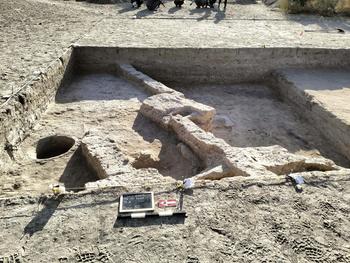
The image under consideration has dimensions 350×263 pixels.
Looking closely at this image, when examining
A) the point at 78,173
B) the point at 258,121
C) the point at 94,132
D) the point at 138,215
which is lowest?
the point at 78,173

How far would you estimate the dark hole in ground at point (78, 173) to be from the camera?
558 centimetres

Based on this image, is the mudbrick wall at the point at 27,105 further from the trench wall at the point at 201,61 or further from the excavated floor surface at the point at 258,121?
the excavated floor surface at the point at 258,121

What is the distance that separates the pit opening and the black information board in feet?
9.79

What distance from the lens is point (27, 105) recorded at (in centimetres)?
637

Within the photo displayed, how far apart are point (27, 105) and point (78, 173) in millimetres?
1696

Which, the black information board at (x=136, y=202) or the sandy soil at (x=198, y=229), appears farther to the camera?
the black information board at (x=136, y=202)

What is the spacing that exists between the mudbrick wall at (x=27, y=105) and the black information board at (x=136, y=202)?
9.05ft

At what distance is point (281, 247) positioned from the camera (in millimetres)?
3354

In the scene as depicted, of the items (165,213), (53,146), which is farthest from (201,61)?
(165,213)

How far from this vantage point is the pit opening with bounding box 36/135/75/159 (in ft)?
20.8

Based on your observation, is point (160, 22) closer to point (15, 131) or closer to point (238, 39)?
point (238, 39)

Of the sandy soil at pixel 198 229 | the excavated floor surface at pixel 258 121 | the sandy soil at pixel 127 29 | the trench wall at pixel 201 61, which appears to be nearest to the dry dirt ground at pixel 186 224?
the sandy soil at pixel 198 229

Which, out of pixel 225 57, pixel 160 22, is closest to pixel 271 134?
pixel 225 57

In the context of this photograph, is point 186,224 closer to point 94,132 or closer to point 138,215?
point 138,215
